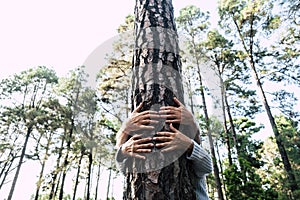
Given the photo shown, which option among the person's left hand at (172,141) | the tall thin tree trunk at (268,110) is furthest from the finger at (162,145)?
the tall thin tree trunk at (268,110)

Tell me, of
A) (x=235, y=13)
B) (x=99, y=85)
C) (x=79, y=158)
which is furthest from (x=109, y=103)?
(x=235, y=13)

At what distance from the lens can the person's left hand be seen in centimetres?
105

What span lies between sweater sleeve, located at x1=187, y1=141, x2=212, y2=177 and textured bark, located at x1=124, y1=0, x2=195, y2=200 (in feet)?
0.15

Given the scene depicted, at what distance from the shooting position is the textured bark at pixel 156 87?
99 cm

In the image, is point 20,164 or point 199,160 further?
point 20,164

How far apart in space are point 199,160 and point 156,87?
0.47 meters

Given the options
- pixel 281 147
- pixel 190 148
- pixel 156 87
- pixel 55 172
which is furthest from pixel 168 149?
pixel 55 172

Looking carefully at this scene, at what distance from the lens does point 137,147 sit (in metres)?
1.08

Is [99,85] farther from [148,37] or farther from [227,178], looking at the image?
[148,37]

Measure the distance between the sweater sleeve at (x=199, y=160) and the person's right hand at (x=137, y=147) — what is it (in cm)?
22

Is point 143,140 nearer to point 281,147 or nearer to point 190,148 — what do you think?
point 190,148

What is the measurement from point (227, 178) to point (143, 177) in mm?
6596

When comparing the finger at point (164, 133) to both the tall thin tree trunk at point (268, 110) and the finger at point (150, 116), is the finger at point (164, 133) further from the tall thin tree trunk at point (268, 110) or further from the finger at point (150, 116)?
the tall thin tree trunk at point (268, 110)

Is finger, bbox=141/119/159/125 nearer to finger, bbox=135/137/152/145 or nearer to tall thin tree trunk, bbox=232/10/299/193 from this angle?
finger, bbox=135/137/152/145
